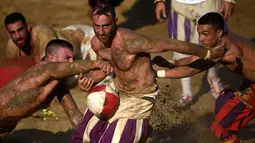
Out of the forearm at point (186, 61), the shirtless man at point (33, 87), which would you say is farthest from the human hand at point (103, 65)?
the forearm at point (186, 61)

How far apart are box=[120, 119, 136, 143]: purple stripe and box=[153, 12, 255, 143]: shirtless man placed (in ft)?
2.45

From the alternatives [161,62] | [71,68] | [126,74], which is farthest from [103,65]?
[161,62]

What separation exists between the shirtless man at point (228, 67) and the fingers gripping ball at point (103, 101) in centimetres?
74

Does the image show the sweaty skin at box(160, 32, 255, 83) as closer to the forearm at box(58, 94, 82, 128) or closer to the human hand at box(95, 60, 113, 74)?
the human hand at box(95, 60, 113, 74)

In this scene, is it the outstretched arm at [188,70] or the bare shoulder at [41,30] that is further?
the bare shoulder at [41,30]

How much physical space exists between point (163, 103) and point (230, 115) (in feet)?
5.08

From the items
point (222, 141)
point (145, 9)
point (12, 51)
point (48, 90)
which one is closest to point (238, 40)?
point (222, 141)

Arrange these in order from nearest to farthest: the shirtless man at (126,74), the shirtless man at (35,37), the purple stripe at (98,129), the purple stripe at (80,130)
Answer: the shirtless man at (126,74)
the purple stripe at (98,129)
the purple stripe at (80,130)
the shirtless man at (35,37)

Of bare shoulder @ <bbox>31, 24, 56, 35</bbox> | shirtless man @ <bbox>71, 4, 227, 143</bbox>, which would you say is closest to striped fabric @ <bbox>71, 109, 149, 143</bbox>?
shirtless man @ <bbox>71, 4, 227, 143</bbox>

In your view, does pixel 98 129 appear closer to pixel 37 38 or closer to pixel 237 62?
pixel 237 62

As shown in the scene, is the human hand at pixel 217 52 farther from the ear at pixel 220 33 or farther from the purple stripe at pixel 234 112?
the purple stripe at pixel 234 112

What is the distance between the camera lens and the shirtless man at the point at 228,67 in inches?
230

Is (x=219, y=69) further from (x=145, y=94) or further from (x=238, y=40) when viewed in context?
(x=145, y=94)

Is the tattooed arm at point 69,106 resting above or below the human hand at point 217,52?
below
